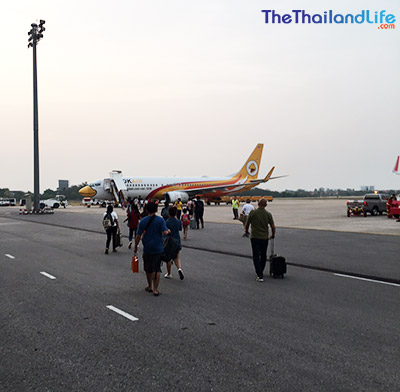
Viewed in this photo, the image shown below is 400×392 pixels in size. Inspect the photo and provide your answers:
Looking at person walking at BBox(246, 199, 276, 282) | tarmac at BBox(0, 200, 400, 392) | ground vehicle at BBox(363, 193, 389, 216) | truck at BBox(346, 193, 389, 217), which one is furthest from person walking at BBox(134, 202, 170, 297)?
ground vehicle at BBox(363, 193, 389, 216)

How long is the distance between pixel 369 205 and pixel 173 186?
27156mm

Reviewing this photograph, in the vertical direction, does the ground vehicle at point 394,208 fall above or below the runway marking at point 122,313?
above

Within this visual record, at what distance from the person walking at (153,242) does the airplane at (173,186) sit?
36.2 metres

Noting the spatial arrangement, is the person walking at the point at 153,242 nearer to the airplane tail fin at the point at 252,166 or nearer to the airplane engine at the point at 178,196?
the airplane engine at the point at 178,196

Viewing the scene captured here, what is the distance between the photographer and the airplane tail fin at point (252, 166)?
202ft

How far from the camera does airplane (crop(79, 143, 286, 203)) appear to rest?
167 ft

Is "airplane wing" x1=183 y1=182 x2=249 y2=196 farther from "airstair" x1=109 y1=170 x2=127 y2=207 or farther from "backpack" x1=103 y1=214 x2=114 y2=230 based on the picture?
"backpack" x1=103 y1=214 x2=114 y2=230

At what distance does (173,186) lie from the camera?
55062 millimetres

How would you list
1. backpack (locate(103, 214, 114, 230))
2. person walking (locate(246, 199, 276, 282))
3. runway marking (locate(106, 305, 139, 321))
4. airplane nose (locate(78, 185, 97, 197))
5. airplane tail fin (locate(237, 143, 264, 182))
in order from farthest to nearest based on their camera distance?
airplane tail fin (locate(237, 143, 264, 182)) < airplane nose (locate(78, 185, 97, 197)) < backpack (locate(103, 214, 114, 230)) < person walking (locate(246, 199, 276, 282)) < runway marking (locate(106, 305, 139, 321))

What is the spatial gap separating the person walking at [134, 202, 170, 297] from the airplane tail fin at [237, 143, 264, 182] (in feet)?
174

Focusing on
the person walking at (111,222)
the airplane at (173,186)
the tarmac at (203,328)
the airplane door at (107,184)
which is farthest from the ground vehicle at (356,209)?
the airplane door at (107,184)

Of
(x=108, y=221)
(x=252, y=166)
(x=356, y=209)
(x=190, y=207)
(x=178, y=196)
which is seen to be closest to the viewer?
(x=108, y=221)

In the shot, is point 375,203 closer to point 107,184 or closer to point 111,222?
point 111,222

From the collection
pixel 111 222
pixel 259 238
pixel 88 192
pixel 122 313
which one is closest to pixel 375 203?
pixel 111 222
